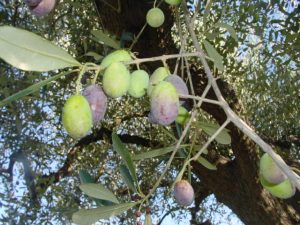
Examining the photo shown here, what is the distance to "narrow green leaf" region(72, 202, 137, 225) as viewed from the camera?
120 cm

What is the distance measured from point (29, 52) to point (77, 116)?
15 centimetres

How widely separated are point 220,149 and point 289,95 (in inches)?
50.3

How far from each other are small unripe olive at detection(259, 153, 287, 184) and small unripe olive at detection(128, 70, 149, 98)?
31 centimetres

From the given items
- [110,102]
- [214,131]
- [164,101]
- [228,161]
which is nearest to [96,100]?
[164,101]

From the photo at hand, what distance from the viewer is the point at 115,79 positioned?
1.02m

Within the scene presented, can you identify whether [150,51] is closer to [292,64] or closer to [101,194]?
[292,64]

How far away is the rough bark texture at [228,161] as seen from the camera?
3.75 meters

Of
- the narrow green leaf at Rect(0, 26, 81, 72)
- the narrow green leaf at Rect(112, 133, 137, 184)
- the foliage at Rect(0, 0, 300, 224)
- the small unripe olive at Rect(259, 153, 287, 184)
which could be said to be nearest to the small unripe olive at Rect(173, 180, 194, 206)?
the narrow green leaf at Rect(112, 133, 137, 184)

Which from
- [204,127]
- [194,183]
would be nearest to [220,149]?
[194,183]

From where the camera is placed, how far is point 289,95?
515 centimetres

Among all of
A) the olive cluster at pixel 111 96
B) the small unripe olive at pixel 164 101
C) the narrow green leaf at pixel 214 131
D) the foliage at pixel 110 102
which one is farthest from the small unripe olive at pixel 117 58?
the foliage at pixel 110 102

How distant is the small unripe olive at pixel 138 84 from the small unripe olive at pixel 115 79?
92 mm

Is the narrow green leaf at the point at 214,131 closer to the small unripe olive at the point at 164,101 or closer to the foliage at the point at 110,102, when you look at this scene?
the small unripe olive at the point at 164,101

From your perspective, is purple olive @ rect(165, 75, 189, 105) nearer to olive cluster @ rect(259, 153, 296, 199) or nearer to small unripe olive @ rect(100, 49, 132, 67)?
small unripe olive @ rect(100, 49, 132, 67)
